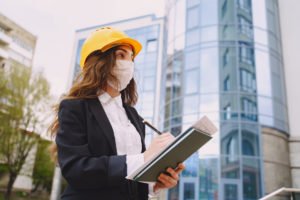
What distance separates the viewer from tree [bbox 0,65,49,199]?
1808 cm

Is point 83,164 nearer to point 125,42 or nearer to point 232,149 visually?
point 125,42

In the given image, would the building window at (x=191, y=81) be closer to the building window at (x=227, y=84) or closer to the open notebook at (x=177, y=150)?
the building window at (x=227, y=84)

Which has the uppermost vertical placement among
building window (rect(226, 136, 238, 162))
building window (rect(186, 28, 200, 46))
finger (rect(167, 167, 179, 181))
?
building window (rect(186, 28, 200, 46))

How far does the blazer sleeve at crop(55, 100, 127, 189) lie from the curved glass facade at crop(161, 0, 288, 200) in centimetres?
1277

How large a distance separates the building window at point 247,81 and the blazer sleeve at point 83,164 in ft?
46.7

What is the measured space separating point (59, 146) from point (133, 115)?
0.59 meters

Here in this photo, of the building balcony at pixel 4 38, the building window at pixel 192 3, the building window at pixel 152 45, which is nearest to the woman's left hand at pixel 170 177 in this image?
the building window at pixel 192 3

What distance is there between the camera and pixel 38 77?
19516 mm

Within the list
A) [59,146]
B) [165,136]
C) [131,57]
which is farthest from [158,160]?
[131,57]

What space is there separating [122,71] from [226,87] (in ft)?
44.7

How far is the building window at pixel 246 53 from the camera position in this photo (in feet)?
50.3

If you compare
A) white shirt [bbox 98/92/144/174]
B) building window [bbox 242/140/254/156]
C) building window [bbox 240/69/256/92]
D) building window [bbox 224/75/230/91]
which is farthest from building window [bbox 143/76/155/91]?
white shirt [bbox 98/92/144/174]

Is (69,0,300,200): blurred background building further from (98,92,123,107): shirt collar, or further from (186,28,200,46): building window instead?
(98,92,123,107): shirt collar

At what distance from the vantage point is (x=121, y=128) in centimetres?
167
